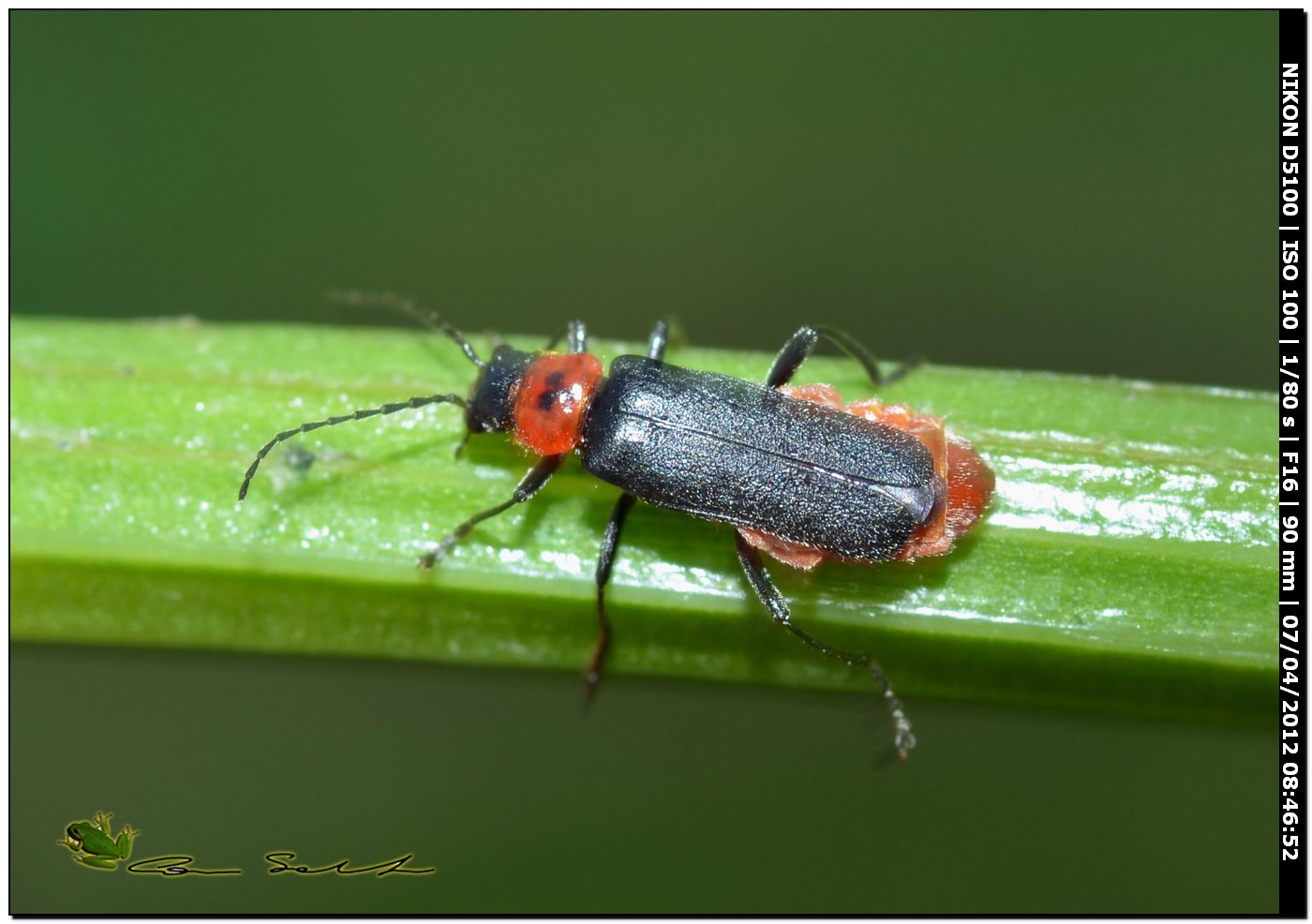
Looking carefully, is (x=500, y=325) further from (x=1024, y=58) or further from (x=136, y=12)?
(x=1024, y=58)

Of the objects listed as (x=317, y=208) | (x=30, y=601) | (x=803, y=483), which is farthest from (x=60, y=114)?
(x=803, y=483)

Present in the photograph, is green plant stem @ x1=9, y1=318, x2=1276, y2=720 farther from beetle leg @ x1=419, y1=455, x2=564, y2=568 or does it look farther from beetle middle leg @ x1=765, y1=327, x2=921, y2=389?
beetle middle leg @ x1=765, y1=327, x2=921, y2=389

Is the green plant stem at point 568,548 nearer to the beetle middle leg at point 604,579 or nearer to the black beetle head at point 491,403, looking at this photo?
the beetle middle leg at point 604,579

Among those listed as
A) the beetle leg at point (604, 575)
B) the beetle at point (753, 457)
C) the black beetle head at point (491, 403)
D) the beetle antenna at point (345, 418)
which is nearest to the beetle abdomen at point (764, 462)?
the beetle at point (753, 457)

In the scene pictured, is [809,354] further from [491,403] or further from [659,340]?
[491,403]

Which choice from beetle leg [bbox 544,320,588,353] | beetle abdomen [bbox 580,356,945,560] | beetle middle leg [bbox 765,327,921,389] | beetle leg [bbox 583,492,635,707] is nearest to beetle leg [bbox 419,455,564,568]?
beetle abdomen [bbox 580,356,945,560]

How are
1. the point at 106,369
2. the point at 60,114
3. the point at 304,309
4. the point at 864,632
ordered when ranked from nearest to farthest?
the point at 864,632
the point at 106,369
the point at 60,114
the point at 304,309

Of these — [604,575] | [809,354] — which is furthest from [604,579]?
[809,354]
